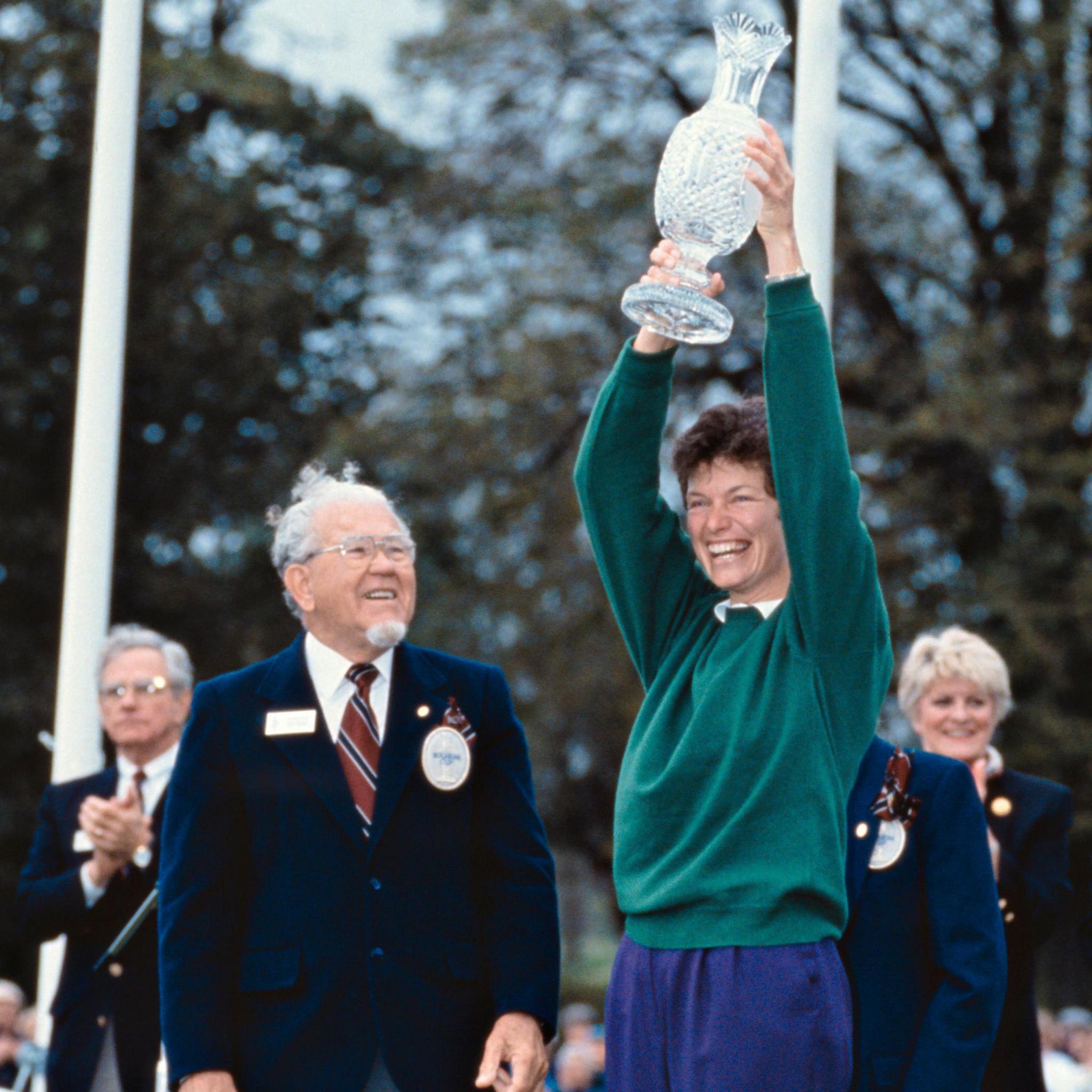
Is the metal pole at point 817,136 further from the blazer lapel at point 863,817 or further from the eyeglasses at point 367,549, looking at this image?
the blazer lapel at point 863,817

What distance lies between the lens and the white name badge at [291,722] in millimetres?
3812

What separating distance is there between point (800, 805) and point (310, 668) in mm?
1373

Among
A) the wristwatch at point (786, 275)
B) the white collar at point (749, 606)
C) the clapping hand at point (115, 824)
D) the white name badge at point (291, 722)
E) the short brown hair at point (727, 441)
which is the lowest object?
the clapping hand at point (115, 824)

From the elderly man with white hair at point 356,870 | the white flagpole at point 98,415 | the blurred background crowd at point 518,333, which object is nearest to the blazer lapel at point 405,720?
the elderly man with white hair at point 356,870

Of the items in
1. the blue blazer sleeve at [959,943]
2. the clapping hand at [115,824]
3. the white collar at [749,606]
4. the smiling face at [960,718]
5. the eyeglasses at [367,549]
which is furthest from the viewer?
the smiling face at [960,718]

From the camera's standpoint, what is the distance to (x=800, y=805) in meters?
2.97

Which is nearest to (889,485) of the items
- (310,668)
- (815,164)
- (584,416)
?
(584,416)

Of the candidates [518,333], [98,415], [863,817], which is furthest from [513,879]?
[518,333]

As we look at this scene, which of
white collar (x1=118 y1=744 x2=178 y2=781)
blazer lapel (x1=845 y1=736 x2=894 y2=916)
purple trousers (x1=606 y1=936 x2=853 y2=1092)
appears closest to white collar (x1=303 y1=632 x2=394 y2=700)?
blazer lapel (x1=845 y1=736 x2=894 y2=916)

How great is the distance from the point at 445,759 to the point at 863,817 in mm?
884

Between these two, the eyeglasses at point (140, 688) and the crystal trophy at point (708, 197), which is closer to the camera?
the crystal trophy at point (708, 197)

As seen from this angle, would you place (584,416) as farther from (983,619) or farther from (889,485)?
(983,619)

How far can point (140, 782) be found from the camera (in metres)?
5.41

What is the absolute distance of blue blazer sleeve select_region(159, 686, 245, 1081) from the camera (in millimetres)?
3588
